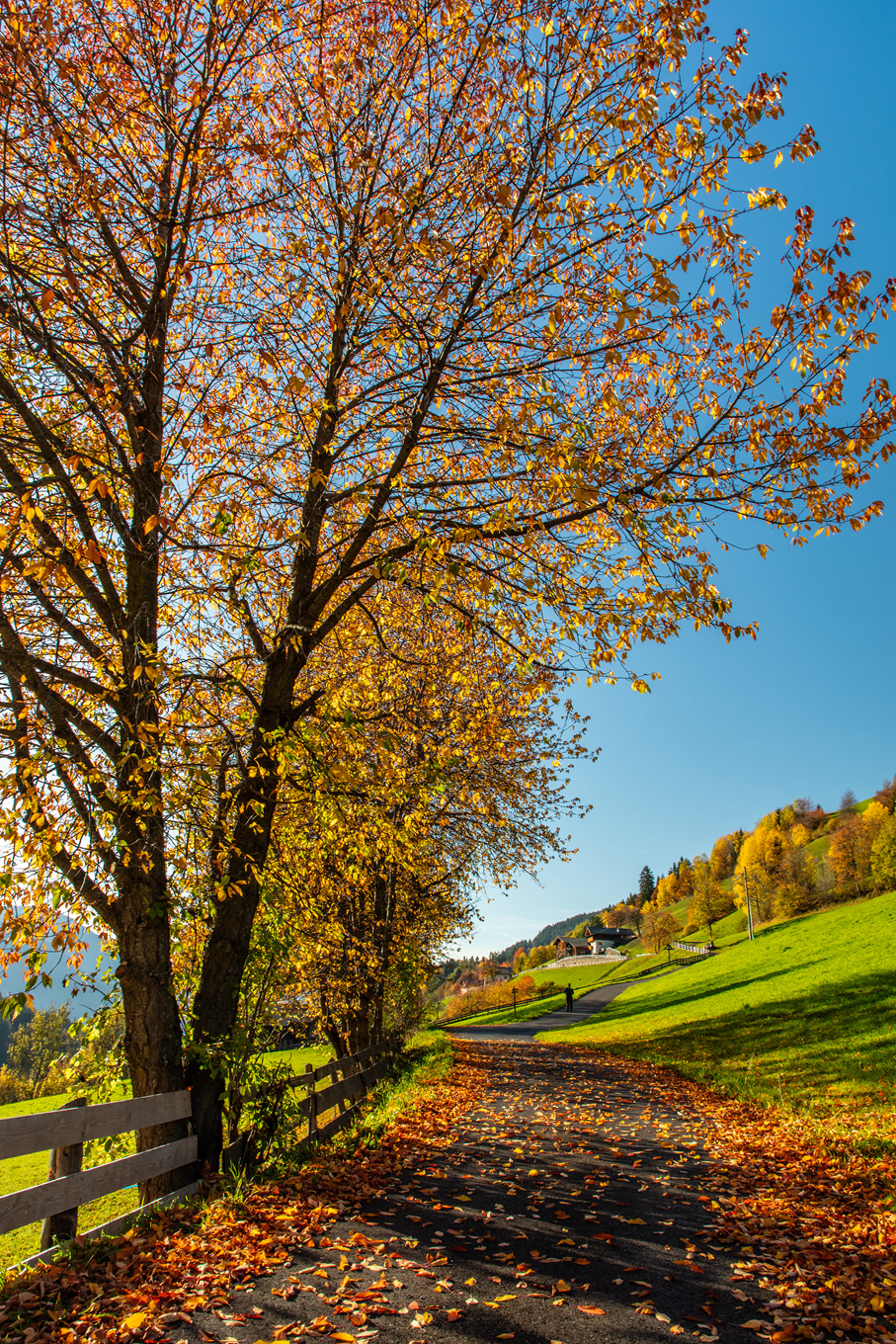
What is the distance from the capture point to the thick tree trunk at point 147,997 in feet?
22.2

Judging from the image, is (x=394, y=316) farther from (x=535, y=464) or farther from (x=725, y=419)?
(x=725, y=419)

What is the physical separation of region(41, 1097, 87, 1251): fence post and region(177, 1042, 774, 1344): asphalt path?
1506mm

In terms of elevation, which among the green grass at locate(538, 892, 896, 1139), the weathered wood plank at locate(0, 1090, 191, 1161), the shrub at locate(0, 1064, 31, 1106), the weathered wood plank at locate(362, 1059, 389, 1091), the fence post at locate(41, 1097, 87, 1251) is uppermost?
the weathered wood plank at locate(0, 1090, 191, 1161)

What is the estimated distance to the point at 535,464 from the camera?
6.91 meters

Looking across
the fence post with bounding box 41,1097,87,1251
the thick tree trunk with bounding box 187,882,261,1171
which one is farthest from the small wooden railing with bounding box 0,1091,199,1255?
the thick tree trunk with bounding box 187,882,261,1171

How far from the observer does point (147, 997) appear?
681 centimetres

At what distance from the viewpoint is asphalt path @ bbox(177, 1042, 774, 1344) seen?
398cm

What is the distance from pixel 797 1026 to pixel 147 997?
18816 millimetres

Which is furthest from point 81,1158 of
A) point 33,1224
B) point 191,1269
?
point 33,1224

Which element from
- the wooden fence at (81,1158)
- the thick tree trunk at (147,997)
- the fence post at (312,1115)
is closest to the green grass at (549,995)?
the fence post at (312,1115)

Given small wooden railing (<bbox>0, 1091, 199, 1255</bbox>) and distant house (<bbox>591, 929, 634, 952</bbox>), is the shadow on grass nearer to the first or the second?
small wooden railing (<bbox>0, 1091, 199, 1255</bbox>)

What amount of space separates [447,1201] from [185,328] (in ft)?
30.5

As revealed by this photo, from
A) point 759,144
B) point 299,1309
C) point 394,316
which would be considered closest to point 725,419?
point 759,144

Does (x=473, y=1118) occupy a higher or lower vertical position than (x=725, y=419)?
lower
